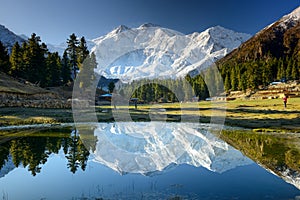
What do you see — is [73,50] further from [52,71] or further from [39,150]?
[39,150]

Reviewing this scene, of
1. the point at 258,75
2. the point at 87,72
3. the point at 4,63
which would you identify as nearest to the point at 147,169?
the point at 4,63

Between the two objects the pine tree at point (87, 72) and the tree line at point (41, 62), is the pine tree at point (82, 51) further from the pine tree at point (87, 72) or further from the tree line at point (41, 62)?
the pine tree at point (87, 72)

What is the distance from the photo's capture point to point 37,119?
43656 mm

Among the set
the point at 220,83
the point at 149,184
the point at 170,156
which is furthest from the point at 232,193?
the point at 220,83

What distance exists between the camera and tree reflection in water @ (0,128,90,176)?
18703 millimetres

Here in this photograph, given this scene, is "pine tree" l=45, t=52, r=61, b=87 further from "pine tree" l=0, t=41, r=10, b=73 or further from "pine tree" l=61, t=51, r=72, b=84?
"pine tree" l=0, t=41, r=10, b=73

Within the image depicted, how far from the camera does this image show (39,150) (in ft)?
75.3

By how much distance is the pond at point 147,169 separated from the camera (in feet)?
43.5

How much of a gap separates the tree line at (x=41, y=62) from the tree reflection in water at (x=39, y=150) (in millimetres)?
53031

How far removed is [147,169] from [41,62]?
72221 millimetres

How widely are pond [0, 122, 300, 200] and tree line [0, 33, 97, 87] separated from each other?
53.3 meters

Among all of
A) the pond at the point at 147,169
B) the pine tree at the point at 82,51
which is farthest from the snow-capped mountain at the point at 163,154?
the pine tree at the point at 82,51

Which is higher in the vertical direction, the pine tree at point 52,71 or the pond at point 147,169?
the pine tree at point 52,71

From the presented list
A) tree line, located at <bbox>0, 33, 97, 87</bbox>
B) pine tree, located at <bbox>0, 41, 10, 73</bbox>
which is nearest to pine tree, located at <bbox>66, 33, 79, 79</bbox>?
tree line, located at <bbox>0, 33, 97, 87</bbox>
